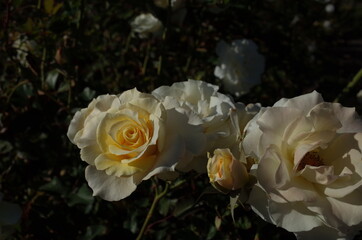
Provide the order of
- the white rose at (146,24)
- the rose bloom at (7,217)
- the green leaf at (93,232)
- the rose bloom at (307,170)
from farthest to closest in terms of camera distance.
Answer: the white rose at (146,24), the green leaf at (93,232), the rose bloom at (7,217), the rose bloom at (307,170)

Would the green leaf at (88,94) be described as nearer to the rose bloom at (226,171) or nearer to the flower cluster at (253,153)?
the flower cluster at (253,153)

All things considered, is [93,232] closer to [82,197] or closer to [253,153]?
[82,197]

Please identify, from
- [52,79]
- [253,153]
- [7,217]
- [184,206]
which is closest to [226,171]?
[253,153]

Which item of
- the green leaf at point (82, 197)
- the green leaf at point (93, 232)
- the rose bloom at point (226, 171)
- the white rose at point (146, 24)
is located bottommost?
the green leaf at point (93, 232)

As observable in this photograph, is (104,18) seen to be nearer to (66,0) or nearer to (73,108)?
(66,0)

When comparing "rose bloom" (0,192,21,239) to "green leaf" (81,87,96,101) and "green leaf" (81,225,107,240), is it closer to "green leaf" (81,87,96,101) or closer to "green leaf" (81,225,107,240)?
"green leaf" (81,225,107,240)

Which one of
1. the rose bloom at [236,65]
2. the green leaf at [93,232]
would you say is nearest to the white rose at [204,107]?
the green leaf at [93,232]

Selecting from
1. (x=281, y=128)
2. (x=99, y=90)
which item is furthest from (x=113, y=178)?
(x=99, y=90)
